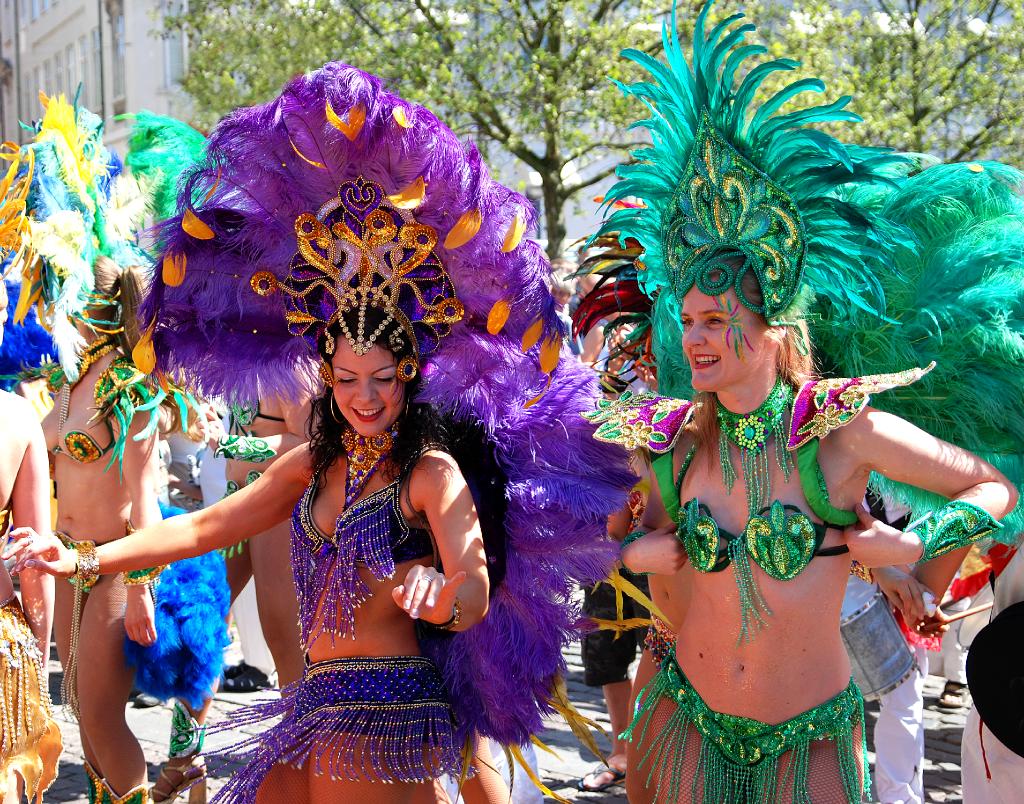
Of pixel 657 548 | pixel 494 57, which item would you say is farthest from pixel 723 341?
pixel 494 57

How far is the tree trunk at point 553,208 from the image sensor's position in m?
14.2

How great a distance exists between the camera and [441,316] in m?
3.04

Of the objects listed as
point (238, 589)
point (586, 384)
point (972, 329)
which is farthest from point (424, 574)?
point (238, 589)

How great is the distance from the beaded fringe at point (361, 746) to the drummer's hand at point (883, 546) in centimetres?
109

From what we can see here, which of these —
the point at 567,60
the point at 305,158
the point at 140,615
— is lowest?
the point at 140,615

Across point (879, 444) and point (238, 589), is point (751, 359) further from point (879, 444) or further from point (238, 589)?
point (238, 589)

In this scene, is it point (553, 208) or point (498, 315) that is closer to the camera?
point (498, 315)

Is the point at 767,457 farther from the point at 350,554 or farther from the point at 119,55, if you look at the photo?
the point at 119,55

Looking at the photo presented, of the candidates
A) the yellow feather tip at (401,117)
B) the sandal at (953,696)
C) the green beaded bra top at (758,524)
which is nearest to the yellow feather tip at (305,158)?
the yellow feather tip at (401,117)

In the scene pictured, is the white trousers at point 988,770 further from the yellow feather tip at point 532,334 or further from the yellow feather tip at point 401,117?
the yellow feather tip at point 401,117

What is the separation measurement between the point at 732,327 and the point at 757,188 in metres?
0.35

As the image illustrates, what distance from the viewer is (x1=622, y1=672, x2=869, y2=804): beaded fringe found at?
114 inches

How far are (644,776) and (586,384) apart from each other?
3.69 feet

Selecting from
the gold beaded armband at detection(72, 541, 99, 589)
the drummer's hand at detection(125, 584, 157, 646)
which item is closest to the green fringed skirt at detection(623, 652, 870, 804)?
the gold beaded armband at detection(72, 541, 99, 589)
